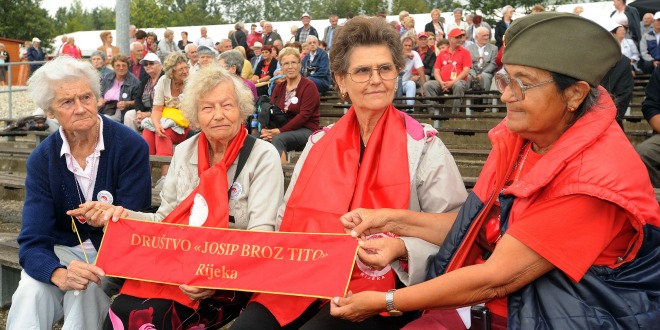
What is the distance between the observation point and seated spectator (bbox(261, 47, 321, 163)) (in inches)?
333

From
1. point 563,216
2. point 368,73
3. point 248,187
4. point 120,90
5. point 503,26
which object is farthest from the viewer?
point 503,26

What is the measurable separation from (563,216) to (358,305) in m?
0.84

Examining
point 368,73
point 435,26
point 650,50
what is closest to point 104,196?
point 368,73

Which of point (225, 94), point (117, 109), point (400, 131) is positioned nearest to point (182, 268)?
point (225, 94)

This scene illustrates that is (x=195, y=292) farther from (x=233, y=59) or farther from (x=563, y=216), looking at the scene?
(x=233, y=59)

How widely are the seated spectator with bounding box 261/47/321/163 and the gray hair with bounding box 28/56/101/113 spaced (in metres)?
4.31

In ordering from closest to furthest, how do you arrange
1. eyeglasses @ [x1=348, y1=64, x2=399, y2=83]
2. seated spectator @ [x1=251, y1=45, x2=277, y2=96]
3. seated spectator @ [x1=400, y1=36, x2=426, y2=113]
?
1. eyeglasses @ [x1=348, y1=64, x2=399, y2=83]
2. seated spectator @ [x1=400, y1=36, x2=426, y2=113]
3. seated spectator @ [x1=251, y1=45, x2=277, y2=96]

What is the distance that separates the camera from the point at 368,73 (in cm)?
349

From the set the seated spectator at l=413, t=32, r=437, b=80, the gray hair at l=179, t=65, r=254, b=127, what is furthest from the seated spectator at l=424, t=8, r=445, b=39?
the gray hair at l=179, t=65, r=254, b=127

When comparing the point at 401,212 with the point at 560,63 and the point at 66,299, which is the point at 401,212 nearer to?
the point at 560,63

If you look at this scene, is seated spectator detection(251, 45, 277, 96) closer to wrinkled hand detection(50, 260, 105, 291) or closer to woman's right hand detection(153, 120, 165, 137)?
woman's right hand detection(153, 120, 165, 137)

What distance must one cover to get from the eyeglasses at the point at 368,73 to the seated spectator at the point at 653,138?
10.6ft

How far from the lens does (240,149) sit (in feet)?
12.5

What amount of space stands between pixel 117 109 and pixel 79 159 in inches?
290
